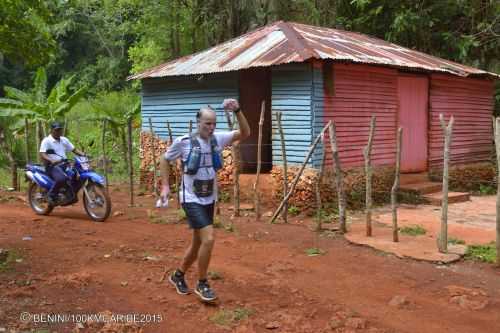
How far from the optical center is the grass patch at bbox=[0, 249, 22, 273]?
18.4ft

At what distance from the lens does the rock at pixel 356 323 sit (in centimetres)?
420

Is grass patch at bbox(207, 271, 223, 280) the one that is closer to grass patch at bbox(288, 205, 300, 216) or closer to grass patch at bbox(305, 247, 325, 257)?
grass patch at bbox(305, 247, 325, 257)

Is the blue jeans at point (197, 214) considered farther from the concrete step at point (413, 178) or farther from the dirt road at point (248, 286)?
the concrete step at point (413, 178)

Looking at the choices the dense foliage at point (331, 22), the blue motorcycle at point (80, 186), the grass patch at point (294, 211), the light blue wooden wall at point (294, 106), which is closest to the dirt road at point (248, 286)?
the blue motorcycle at point (80, 186)

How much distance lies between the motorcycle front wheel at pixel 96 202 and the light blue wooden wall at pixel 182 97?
3.12m

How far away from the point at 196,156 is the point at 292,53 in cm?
503

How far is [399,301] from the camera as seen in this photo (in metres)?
4.79

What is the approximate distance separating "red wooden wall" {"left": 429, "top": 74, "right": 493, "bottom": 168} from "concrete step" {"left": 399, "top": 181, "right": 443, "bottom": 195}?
37.1 inches

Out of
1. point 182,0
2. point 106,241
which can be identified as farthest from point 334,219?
point 182,0

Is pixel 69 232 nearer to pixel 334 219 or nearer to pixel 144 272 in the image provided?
pixel 144 272

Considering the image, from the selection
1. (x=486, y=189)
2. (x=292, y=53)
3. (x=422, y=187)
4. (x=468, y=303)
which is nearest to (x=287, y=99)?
(x=292, y=53)

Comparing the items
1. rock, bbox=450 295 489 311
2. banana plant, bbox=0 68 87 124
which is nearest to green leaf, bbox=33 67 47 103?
banana plant, bbox=0 68 87 124

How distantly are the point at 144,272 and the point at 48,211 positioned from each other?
4.23 meters

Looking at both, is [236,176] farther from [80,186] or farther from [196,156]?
[196,156]
